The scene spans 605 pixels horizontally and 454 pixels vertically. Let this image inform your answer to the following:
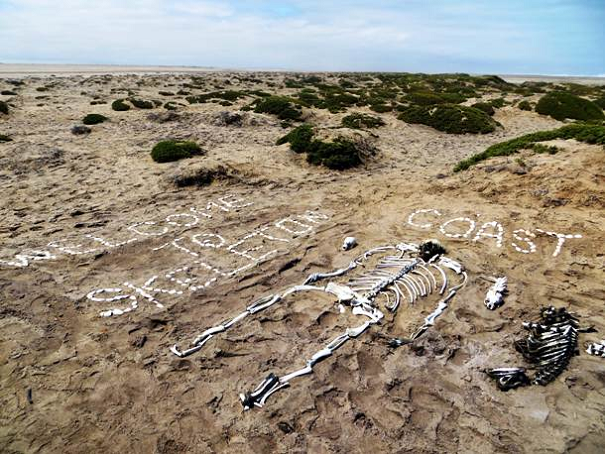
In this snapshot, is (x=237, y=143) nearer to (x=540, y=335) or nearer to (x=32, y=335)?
(x=32, y=335)

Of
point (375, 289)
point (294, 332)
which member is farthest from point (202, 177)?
point (294, 332)

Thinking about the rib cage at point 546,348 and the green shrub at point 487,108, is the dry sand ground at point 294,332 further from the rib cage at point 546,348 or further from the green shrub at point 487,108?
the green shrub at point 487,108

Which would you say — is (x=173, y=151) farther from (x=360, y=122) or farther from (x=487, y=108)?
(x=487, y=108)

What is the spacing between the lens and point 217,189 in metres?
11.8

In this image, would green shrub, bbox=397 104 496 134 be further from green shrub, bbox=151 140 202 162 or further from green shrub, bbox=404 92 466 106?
green shrub, bbox=151 140 202 162

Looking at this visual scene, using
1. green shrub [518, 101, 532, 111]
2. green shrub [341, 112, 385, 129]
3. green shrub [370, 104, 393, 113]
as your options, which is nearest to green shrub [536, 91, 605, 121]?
green shrub [518, 101, 532, 111]

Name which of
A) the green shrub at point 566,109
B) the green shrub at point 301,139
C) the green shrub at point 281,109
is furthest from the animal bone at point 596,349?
the green shrub at point 566,109

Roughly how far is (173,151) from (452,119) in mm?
14662

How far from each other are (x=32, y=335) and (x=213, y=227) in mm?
4294

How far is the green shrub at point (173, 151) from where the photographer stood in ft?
45.1

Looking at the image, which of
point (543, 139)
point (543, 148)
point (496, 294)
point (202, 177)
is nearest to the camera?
point (496, 294)

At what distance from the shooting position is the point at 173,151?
13.9 metres

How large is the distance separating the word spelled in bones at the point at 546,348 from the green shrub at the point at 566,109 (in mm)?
23292

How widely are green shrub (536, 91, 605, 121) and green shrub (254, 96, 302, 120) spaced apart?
1505 cm
